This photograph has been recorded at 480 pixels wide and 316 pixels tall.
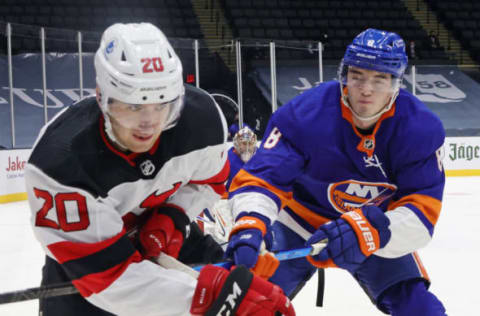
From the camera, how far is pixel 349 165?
→ 7.21ft

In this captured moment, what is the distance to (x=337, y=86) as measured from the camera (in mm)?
2271

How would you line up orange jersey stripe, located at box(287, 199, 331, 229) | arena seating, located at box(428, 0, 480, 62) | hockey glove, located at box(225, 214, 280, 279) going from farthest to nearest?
arena seating, located at box(428, 0, 480, 62)
orange jersey stripe, located at box(287, 199, 331, 229)
hockey glove, located at box(225, 214, 280, 279)

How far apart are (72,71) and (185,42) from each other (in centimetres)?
133

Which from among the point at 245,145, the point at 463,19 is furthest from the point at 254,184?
the point at 463,19

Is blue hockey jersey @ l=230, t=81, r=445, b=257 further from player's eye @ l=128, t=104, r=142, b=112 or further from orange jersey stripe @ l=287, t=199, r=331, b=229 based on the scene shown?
player's eye @ l=128, t=104, r=142, b=112

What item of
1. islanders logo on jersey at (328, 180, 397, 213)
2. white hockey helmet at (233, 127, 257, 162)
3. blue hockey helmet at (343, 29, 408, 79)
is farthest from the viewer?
white hockey helmet at (233, 127, 257, 162)

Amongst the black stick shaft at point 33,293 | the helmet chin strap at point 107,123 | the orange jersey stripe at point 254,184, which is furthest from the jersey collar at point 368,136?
the black stick shaft at point 33,293

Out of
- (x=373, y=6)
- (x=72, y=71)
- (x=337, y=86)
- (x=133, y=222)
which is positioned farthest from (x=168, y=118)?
(x=373, y=6)

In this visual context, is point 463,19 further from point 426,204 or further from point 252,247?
point 252,247

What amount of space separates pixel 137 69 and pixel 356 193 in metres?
1.00

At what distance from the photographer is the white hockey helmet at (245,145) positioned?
15.5 feet

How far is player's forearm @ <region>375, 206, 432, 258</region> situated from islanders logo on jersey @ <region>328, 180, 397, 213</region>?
0.48 ft

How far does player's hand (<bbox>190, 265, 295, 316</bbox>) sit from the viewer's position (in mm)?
1549

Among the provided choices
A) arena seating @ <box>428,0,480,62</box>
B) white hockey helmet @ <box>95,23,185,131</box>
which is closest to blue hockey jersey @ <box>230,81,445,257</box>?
white hockey helmet @ <box>95,23,185,131</box>
